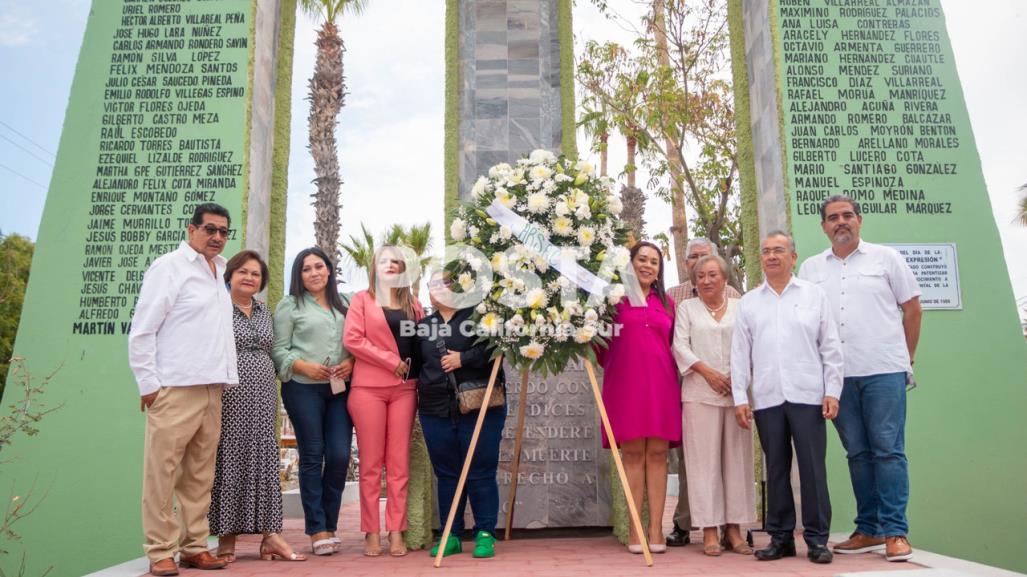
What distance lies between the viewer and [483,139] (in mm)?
6379

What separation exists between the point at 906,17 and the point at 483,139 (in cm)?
377

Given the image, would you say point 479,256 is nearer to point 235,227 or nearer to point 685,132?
point 235,227

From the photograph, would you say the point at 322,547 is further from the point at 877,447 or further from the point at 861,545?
the point at 877,447

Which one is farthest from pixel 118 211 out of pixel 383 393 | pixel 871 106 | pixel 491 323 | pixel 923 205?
pixel 923 205

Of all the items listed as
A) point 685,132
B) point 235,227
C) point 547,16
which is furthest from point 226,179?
point 685,132

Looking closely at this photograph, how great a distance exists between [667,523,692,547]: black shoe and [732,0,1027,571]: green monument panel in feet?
4.75

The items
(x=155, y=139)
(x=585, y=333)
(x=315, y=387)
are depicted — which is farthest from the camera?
(x=155, y=139)

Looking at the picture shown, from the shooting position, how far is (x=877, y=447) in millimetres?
4445

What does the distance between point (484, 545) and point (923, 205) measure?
4.46m

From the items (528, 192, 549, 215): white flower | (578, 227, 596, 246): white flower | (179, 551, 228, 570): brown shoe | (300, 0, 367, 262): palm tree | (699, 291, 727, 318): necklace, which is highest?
(300, 0, 367, 262): palm tree

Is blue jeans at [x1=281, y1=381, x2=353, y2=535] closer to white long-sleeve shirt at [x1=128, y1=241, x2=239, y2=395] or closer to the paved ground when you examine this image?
the paved ground

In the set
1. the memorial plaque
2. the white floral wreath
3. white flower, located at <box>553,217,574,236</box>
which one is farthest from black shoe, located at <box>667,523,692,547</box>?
the memorial plaque

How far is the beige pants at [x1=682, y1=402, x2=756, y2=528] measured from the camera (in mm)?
4676

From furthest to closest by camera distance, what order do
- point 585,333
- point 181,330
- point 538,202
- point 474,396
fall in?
point 474,396, point 538,202, point 585,333, point 181,330
